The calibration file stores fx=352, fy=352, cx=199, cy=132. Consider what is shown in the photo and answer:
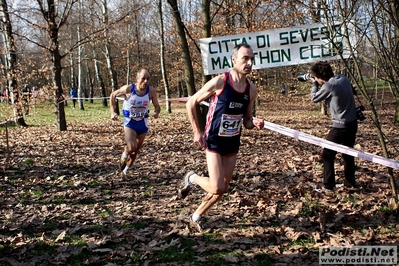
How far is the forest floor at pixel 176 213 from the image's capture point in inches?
149

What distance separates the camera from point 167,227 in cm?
444

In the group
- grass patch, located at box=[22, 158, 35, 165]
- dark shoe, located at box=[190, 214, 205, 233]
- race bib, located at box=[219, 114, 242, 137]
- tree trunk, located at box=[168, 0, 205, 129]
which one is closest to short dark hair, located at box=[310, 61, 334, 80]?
race bib, located at box=[219, 114, 242, 137]

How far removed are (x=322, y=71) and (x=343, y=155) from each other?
1350 mm

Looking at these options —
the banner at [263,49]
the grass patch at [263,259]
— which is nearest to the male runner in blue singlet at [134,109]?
the banner at [263,49]

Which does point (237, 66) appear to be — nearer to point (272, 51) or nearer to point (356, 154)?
point (356, 154)

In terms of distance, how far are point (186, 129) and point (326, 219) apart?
9.38 meters

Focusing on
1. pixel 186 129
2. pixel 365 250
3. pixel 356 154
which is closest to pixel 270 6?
pixel 186 129

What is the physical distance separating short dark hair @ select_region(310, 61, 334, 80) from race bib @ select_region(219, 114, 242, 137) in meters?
2.00

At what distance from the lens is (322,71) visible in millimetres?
5359

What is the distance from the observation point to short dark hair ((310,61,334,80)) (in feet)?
17.5

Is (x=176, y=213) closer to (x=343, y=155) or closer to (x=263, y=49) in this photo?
(x=343, y=155)

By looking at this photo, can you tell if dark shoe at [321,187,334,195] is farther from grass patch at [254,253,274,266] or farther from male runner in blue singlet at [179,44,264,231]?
grass patch at [254,253,274,266]

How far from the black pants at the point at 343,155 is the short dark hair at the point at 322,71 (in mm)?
813

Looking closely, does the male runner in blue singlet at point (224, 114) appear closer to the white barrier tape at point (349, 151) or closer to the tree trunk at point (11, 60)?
the white barrier tape at point (349, 151)
